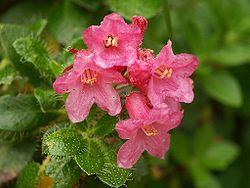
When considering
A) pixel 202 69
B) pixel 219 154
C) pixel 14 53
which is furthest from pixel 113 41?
pixel 219 154

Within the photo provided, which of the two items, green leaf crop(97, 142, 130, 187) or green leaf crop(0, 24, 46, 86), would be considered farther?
green leaf crop(0, 24, 46, 86)

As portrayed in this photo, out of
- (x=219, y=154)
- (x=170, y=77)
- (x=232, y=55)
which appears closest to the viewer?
(x=170, y=77)

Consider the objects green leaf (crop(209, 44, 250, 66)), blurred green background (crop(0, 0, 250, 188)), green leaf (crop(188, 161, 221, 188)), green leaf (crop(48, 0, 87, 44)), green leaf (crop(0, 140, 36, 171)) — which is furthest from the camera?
green leaf (crop(188, 161, 221, 188))

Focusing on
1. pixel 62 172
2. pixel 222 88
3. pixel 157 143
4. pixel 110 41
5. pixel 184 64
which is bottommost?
pixel 222 88

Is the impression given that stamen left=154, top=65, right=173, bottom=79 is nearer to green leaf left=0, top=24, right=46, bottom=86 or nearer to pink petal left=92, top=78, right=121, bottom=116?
pink petal left=92, top=78, right=121, bottom=116

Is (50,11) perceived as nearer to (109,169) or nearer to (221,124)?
(109,169)

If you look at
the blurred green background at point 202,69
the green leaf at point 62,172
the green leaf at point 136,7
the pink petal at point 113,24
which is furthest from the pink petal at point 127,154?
the blurred green background at point 202,69

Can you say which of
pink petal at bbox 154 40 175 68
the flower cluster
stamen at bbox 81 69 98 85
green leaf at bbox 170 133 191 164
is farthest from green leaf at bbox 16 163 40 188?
green leaf at bbox 170 133 191 164

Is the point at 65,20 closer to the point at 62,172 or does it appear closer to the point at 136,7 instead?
the point at 136,7
